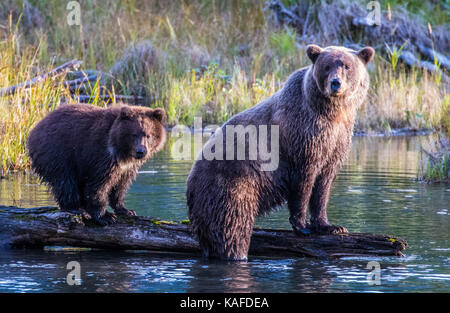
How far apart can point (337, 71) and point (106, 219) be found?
9.01 feet

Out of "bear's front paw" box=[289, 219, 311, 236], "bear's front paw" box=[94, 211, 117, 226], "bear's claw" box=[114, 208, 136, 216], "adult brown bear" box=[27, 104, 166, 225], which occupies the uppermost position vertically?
"adult brown bear" box=[27, 104, 166, 225]

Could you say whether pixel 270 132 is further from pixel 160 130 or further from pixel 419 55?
pixel 419 55

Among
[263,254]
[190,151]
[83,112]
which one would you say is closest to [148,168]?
[190,151]

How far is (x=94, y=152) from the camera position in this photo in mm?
8008

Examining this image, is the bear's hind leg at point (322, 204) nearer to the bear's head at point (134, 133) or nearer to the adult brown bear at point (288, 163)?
the adult brown bear at point (288, 163)

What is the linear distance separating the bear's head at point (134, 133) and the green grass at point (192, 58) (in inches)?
214

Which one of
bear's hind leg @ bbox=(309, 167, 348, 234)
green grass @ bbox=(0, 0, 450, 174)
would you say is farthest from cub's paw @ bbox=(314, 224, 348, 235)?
green grass @ bbox=(0, 0, 450, 174)

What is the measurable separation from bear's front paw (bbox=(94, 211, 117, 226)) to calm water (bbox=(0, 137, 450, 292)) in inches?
12.4

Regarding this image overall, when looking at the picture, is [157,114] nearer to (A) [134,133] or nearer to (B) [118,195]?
(A) [134,133]

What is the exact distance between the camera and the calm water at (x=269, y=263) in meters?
6.59

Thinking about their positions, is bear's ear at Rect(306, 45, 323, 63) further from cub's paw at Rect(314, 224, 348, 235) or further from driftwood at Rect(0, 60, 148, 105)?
driftwood at Rect(0, 60, 148, 105)

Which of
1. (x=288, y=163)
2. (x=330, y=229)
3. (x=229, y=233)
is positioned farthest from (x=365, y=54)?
(x=229, y=233)

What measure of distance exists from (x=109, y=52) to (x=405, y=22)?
917 centimetres

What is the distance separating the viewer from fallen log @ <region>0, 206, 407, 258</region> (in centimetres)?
772
